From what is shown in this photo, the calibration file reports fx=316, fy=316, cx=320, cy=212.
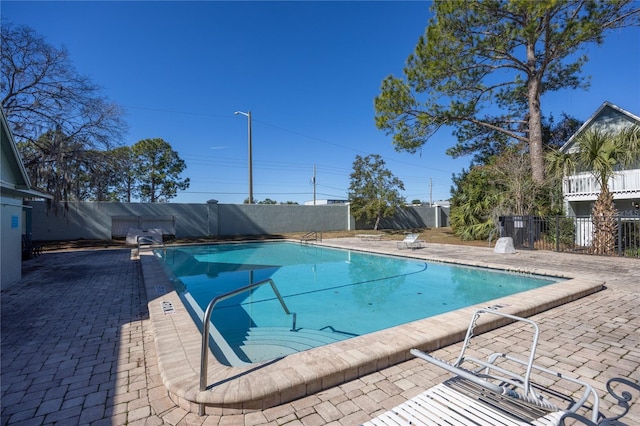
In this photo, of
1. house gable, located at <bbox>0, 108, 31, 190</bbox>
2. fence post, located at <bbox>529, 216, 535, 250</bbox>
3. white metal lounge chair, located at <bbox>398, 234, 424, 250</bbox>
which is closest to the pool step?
house gable, located at <bbox>0, 108, 31, 190</bbox>

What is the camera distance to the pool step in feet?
14.6

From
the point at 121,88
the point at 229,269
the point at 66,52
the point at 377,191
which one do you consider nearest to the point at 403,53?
the point at 377,191

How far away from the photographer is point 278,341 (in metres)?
4.92

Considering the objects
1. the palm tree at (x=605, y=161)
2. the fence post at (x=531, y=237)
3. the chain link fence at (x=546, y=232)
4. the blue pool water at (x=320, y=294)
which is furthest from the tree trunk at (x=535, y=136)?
the blue pool water at (x=320, y=294)

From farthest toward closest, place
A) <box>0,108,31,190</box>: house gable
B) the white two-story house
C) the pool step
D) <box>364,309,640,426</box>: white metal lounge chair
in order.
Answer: the white two-story house < <box>0,108,31,190</box>: house gable < the pool step < <box>364,309,640,426</box>: white metal lounge chair

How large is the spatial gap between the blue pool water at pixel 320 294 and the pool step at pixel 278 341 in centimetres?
1

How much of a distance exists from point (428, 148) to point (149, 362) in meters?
16.8

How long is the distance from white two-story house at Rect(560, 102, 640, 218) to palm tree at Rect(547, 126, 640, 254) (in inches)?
87.5

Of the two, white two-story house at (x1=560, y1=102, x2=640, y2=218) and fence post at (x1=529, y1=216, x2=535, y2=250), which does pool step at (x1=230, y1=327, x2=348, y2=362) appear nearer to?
fence post at (x1=529, y1=216, x2=535, y2=250)

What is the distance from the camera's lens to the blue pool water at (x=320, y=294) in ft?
16.9

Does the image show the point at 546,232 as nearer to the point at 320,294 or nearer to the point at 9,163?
the point at 320,294

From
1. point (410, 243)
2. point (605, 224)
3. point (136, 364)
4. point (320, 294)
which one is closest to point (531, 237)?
point (605, 224)

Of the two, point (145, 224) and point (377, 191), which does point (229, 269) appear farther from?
point (377, 191)

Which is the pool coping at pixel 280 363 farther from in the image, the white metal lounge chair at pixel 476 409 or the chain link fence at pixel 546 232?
the chain link fence at pixel 546 232
